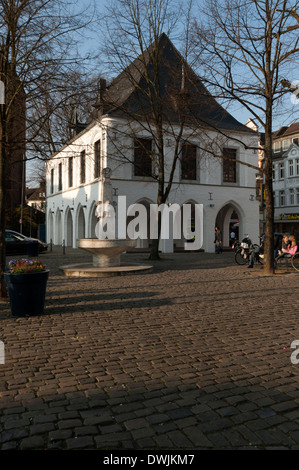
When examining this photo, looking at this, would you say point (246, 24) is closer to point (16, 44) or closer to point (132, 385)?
point (16, 44)

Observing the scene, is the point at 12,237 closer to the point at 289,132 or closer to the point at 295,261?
the point at 295,261

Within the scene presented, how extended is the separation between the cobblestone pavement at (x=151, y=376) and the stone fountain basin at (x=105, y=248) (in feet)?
20.0

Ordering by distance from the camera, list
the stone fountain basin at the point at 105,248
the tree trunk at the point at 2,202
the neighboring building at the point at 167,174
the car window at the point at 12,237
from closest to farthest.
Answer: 1. the tree trunk at the point at 2,202
2. the stone fountain basin at the point at 105,248
3. the car window at the point at 12,237
4. the neighboring building at the point at 167,174

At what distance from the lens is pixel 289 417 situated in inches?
134

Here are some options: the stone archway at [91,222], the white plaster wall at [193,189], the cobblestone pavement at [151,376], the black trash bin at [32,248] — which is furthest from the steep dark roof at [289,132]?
the cobblestone pavement at [151,376]

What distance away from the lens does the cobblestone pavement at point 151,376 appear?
3.13 metres

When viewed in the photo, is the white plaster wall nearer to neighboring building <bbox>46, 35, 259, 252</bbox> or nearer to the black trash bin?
neighboring building <bbox>46, 35, 259, 252</bbox>

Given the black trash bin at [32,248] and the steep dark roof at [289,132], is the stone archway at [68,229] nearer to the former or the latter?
the black trash bin at [32,248]

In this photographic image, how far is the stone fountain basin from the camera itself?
1480cm

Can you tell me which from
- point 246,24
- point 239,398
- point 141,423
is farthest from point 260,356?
point 246,24

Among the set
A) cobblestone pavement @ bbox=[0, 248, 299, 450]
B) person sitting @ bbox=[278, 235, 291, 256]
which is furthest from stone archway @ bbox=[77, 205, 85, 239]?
cobblestone pavement @ bbox=[0, 248, 299, 450]

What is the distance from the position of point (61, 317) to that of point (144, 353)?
2.56 m

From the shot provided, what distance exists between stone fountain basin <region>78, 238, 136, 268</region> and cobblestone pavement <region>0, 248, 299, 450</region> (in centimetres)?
609
